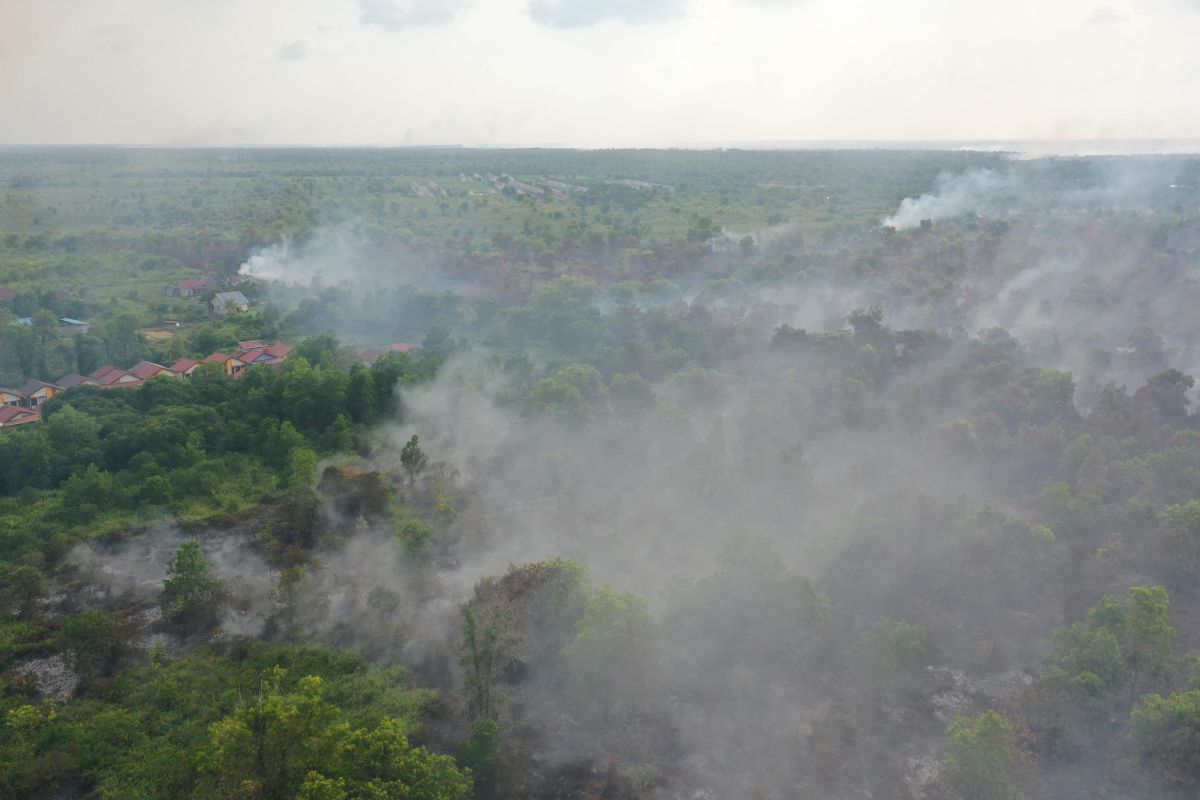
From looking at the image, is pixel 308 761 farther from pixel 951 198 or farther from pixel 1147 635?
pixel 951 198

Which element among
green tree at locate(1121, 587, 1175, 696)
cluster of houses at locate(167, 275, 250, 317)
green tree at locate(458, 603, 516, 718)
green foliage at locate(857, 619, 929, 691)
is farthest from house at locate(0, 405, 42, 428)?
green tree at locate(1121, 587, 1175, 696)

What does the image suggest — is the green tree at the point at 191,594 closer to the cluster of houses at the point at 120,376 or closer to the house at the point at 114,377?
the cluster of houses at the point at 120,376

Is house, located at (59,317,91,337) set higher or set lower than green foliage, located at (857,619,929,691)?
higher

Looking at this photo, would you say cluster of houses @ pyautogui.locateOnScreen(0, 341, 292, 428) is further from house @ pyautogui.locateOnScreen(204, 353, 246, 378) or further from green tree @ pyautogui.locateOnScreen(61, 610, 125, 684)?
green tree @ pyautogui.locateOnScreen(61, 610, 125, 684)

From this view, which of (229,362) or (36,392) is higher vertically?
(229,362)

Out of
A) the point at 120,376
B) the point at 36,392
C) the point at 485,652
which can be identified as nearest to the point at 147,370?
the point at 120,376

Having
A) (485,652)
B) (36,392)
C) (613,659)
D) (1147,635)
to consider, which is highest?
(36,392)

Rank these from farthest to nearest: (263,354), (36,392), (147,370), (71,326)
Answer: (71,326), (263,354), (147,370), (36,392)
